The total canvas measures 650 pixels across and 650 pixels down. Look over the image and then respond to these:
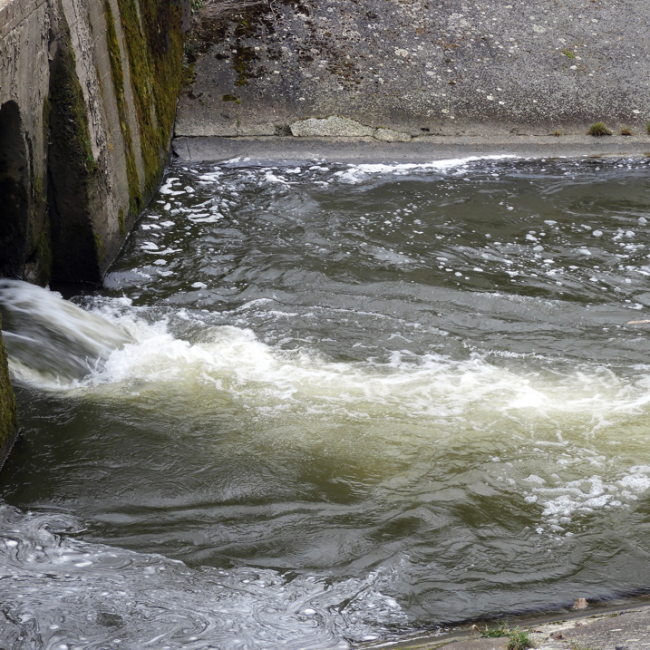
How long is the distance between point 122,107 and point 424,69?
4.82 m

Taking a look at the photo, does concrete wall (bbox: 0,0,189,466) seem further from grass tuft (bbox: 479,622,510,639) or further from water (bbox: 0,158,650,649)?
grass tuft (bbox: 479,622,510,639)

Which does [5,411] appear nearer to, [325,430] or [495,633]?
[325,430]

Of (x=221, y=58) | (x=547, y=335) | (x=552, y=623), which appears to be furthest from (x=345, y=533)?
(x=221, y=58)

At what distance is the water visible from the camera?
316cm

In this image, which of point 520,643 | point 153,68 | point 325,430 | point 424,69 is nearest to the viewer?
point 520,643

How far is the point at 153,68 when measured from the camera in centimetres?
801

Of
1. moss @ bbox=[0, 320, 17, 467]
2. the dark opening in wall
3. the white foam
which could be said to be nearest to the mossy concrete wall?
the dark opening in wall

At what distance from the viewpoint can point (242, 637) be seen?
287 centimetres

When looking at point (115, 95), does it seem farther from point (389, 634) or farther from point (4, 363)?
point (389, 634)

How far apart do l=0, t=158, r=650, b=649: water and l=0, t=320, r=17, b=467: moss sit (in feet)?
0.36

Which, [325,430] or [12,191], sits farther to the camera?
[12,191]

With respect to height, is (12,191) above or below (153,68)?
below

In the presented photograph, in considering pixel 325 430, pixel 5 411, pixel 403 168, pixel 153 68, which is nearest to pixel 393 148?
pixel 403 168

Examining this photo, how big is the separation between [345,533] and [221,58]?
25.9 feet
